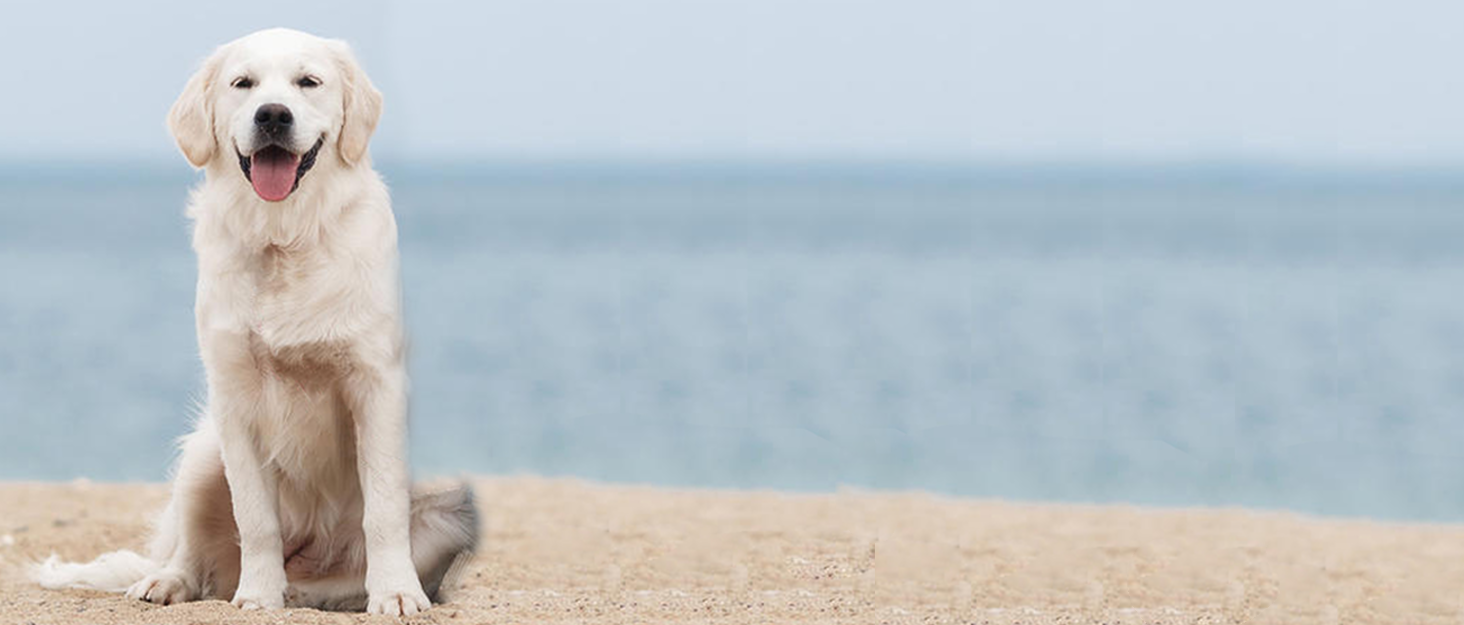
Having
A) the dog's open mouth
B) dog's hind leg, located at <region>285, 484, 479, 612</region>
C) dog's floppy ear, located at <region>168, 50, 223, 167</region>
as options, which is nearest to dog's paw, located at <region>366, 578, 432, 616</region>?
dog's hind leg, located at <region>285, 484, 479, 612</region>

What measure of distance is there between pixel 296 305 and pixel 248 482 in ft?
2.01

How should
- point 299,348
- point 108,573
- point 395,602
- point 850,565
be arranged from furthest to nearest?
1. point 850,565
2. point 108,573
3. point 395,602
4. point 299,348

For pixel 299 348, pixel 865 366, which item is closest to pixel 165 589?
pixel 299 348

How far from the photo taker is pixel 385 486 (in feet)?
15.7

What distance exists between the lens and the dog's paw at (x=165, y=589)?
5062 mm

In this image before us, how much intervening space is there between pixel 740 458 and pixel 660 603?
32.1 feet

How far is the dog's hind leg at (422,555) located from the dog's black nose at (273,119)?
137 cm

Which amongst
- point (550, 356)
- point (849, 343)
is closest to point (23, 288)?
point (550, 356)

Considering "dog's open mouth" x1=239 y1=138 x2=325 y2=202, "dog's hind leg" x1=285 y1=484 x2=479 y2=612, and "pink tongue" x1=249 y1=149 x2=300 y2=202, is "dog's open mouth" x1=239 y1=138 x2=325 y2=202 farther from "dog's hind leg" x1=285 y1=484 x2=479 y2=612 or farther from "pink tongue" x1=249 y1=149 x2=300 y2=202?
"dog's hind leg" x1=285 y1=484 x2=479 y2=612

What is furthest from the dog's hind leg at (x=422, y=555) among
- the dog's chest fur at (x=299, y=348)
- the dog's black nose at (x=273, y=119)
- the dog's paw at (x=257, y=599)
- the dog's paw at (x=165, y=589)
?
the dog's black nose at (x=273, y=119)

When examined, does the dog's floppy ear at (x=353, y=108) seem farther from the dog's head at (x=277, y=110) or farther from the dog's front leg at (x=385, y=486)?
the dog's front leg at (x=385, y=486)

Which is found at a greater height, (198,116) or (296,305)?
(198,116)

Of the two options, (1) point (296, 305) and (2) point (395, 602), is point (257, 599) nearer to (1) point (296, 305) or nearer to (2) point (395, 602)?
(2) point (395, 602)

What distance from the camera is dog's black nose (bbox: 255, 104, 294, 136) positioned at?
4414 millimetres
